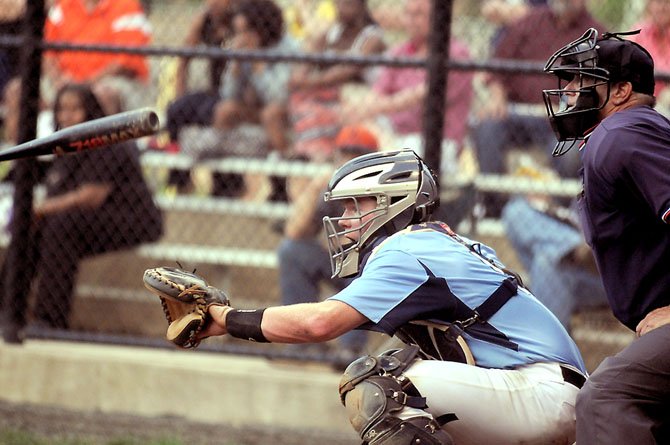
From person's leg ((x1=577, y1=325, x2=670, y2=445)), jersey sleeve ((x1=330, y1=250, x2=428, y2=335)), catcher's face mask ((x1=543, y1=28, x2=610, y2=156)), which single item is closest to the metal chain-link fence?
catcher's face mask ((x1=543, y1=28, x2=610, y2=156))

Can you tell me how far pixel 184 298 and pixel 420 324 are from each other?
0.81 metres

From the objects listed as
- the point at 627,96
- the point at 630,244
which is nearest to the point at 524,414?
the point at 630,244

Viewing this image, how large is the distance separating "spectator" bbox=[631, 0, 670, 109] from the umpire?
2732mm

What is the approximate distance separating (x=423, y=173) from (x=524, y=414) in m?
0.90

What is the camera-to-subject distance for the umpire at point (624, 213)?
3557mm

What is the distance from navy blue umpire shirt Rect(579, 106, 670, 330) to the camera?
359 cm

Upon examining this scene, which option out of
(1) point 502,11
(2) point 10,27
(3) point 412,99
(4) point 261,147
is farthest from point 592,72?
(2) point 10,27

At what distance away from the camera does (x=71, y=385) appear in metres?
6.93

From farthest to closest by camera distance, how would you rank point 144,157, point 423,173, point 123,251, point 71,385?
1. point 144,157
2. point 123,251
3. point 71,385
4. point 423,173

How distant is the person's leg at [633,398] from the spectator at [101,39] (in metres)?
4.92

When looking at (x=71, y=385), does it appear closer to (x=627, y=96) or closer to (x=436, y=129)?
(x=436, y=129)

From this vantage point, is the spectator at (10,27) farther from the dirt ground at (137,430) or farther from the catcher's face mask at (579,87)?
the catcher's face mask at (579,87)

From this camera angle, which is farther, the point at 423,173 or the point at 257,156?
the point at 257,156

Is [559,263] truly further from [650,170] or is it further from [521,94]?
[650,170]
